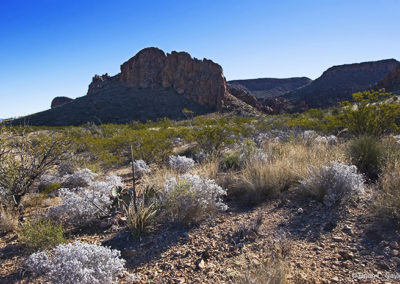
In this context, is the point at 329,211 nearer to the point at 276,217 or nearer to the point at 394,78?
the point at 276,217

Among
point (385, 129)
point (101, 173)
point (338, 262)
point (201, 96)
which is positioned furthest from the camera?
point (201, 96)

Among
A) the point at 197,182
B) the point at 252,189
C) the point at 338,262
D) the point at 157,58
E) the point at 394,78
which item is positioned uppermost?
the point at 157,58

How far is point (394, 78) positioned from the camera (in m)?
42.6

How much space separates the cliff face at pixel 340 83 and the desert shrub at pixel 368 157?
166 ft

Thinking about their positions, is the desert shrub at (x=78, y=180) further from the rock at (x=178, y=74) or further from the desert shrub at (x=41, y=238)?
the rock at (x=178, y=74)

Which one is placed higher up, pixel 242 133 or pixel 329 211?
pixel 242 133

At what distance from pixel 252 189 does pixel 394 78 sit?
54.1m

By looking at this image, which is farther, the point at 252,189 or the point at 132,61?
the point at 132,61

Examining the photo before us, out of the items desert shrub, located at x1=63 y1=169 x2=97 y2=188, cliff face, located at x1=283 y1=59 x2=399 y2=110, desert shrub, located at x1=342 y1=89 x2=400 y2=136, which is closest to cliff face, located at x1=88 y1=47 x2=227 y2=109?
cliff face, located at x1=283 y1=59 x2=399 y2=110

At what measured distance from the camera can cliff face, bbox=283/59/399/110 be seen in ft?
184

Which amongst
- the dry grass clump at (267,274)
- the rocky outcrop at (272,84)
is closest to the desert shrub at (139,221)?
the dry grass clump at (267,274)

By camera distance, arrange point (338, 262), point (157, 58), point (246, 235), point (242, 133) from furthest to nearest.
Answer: point (157, 58) → point (242, 133) → point (246, 235) → point (338, 262)

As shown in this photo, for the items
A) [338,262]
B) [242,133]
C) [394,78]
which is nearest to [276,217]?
[338,262]

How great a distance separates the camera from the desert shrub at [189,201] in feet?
10.9
